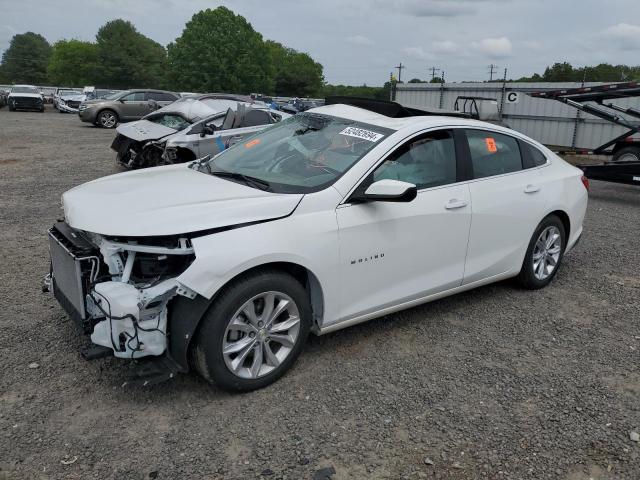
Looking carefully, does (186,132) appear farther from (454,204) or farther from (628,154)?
(628,154)

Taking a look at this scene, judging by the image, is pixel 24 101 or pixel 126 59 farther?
pixel 126 59

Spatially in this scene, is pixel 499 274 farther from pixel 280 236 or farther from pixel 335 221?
pixel 280 236

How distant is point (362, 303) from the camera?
11.9 feet

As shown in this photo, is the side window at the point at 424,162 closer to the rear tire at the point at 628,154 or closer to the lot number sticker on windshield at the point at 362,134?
the lot number sticker on windshield at the point at 362,134

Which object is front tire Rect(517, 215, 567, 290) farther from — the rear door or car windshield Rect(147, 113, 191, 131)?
car windshield Rect(147, 113, 191, 131)

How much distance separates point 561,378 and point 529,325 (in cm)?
83

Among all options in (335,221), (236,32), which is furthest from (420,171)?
(236,32)

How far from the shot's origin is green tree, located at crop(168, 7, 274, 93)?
249ft

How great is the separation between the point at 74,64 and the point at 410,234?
11192 cm

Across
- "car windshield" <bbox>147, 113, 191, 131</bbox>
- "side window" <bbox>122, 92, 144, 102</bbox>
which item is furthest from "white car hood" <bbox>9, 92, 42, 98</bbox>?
"car windshield" <bbox>147, 113, 191, 131</bbox>

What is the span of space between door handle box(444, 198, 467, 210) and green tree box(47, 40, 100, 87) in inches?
4107

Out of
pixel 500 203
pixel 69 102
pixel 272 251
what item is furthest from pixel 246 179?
pixel 69 102

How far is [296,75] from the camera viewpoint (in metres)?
105

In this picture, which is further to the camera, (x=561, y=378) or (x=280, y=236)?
(x=561, y=378)
